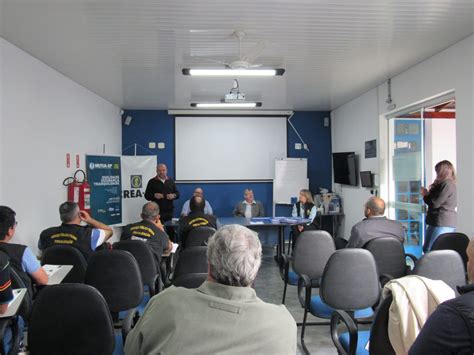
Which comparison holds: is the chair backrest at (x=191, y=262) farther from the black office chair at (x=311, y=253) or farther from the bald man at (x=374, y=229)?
the bald man at (x=374, y=229)

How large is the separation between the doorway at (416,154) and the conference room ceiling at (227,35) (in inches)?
28.8

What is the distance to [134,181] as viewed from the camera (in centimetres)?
757

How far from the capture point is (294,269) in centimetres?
354

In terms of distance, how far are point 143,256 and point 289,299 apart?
2068 millimetres

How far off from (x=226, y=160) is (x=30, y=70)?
4.42 metres

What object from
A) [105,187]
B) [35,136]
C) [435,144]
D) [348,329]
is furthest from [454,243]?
[105,187]

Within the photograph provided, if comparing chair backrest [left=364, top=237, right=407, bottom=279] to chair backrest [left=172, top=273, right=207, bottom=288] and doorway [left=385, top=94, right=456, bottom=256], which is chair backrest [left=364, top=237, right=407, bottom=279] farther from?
doorway [left=385, top=94, right=456, bottom=256]

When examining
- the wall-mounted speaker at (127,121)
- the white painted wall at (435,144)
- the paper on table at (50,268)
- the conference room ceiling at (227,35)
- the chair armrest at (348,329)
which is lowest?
the chair armrest at (348,329)

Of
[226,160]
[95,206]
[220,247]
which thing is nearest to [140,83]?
[95,206]

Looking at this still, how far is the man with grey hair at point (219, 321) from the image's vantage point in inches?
46.1

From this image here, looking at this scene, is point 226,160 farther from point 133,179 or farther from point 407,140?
point 407,140

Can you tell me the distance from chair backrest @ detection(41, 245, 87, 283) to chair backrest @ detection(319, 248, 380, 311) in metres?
1.86

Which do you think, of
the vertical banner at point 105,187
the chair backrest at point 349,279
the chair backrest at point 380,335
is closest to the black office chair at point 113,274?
the chair backrest at point 349,279

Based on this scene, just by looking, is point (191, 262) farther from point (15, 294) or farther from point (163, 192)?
point (163, 192)
